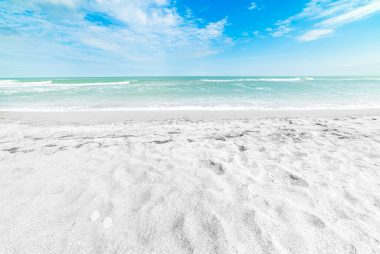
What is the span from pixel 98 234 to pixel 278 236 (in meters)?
1.69

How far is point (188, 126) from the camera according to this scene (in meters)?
5.95

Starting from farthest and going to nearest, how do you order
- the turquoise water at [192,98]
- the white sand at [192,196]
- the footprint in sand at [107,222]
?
the turquoise water at [192,98], the footprint in sand at [107,222], the white sand at [192,196]

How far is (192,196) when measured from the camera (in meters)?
2.30

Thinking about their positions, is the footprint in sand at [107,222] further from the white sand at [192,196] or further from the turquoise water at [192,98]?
the turquoise water at [192,98]

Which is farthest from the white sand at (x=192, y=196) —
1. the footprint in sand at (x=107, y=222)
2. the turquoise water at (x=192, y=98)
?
the turquoise water at (x=192, y=98)

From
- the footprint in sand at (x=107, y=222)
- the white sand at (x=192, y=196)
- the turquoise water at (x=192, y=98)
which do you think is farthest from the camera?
the turquoise water at (x=192, y=98)

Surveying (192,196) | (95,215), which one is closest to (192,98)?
(192,196)

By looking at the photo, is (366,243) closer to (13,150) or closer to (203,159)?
(203,159)

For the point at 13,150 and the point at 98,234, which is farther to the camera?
the point at 13,150

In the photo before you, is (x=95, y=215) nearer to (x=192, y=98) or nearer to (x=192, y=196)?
(x=192, y=196)

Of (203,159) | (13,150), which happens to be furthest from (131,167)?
(13,150)

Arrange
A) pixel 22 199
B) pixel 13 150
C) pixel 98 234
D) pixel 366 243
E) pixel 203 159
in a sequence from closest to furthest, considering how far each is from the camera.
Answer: pixel 366 243 < pixel 98 234 < pixel 22 199 < pixel 203 159 < pixel 13 150

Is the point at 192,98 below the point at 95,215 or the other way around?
below

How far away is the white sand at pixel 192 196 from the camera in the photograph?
66.8 inches
